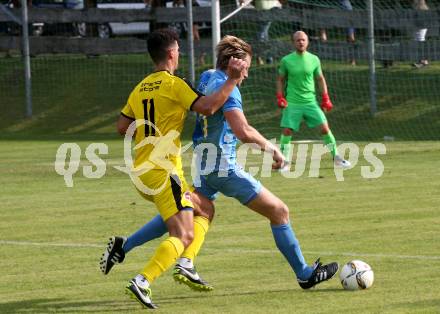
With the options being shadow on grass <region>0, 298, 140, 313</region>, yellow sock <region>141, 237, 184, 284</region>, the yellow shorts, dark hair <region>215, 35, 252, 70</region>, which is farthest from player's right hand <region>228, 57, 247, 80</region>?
shadow on grass <region>0, 298, 140, 313</region>

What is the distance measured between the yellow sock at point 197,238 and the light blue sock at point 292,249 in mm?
562

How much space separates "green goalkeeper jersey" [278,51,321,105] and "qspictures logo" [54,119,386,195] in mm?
1060

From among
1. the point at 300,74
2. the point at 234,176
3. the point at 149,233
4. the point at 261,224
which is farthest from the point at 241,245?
the point at 300,74

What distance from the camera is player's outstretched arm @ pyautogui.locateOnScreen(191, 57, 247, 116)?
9.00 metres

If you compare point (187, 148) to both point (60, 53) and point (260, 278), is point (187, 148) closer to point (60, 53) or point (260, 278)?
point (60, 53)

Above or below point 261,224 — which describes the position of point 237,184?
above

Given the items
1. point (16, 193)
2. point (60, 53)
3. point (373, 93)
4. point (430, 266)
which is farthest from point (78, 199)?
point (60, 53)

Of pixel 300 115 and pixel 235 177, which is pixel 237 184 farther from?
pixel 300 115

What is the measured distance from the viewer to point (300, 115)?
1989 centimetres

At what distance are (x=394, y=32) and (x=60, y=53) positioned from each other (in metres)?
8.77

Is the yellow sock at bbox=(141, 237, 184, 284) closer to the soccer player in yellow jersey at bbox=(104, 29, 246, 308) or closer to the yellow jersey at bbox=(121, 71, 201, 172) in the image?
the soccer player in yellow jersey at bbox=(104, 29, 246, 308)

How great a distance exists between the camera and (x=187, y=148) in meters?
22.8

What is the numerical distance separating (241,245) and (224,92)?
326 centimetres

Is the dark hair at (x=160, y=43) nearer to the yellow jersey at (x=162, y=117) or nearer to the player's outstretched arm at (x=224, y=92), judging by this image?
the yellow jersey at (x=162, y=117)
